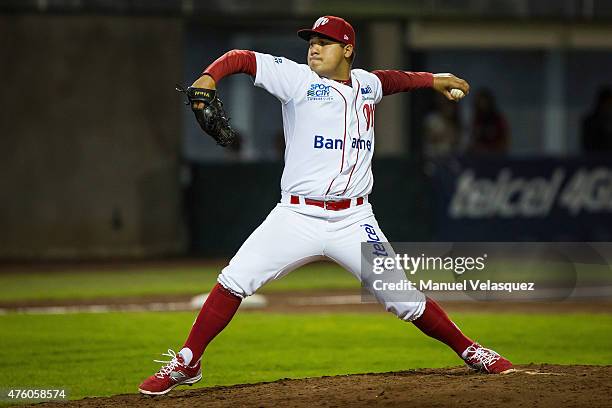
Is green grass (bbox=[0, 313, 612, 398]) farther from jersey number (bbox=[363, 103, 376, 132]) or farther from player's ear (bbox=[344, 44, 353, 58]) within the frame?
player's ear (bbox=[344, 44, 353, 58])

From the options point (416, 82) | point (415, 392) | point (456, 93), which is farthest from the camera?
point (416, 82)

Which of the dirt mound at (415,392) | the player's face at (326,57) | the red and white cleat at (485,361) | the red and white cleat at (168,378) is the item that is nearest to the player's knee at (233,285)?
the red and white cleat at (168,378)

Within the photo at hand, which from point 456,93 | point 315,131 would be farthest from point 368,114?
point 456,93

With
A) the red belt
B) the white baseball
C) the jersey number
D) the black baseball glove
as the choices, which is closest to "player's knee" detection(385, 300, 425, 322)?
the red belt

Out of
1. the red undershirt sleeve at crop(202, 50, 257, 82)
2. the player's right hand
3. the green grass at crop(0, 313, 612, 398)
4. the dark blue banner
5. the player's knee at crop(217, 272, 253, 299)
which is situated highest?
the red undershirt sleeve at crop(202, 50, 257, 82)

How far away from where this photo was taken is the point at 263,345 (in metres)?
9.70

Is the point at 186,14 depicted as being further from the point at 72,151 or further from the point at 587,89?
the point at 587,89

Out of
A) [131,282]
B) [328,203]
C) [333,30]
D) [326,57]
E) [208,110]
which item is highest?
[333,30]

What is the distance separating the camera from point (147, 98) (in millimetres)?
17953

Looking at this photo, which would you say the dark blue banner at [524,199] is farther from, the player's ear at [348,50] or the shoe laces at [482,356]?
the player's ear at [348,50]

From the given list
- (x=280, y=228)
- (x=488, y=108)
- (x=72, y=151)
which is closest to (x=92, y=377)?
(x=280, y=228)

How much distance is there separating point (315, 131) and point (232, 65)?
61 centimetres

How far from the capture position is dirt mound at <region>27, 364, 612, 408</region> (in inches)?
236

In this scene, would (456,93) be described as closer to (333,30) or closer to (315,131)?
(333,30)
